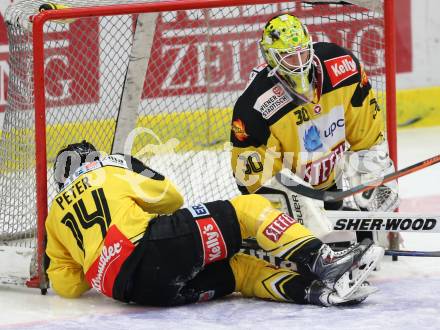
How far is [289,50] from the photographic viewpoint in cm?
464

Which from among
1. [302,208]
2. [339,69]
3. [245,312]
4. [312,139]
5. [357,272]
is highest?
[339,69]

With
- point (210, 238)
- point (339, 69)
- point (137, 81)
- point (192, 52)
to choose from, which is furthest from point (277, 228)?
point (192, 52)

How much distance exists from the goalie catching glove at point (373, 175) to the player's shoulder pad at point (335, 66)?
0.30 m

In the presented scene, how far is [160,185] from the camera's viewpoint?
4.60 m

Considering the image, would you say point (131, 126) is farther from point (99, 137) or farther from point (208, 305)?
point (208, 305)

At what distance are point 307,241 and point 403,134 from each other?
3.32m

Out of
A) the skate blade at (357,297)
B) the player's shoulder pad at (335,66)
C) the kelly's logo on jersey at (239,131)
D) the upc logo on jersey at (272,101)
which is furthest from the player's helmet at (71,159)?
the skate blade at (357,297)

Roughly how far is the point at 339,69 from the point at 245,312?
1093 mm

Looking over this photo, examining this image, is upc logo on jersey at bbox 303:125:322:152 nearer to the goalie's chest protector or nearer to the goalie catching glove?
the goalie's chest protector

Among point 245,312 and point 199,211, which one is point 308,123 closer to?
point 199,211

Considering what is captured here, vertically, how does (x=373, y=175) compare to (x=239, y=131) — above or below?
below

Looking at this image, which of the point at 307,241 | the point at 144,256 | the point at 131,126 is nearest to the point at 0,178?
the point at 131,126

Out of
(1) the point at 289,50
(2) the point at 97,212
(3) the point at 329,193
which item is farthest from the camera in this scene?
(3) the point at 329,193

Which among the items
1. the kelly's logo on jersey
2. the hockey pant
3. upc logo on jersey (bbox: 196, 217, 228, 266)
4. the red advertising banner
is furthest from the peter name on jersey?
the red advertising banner
